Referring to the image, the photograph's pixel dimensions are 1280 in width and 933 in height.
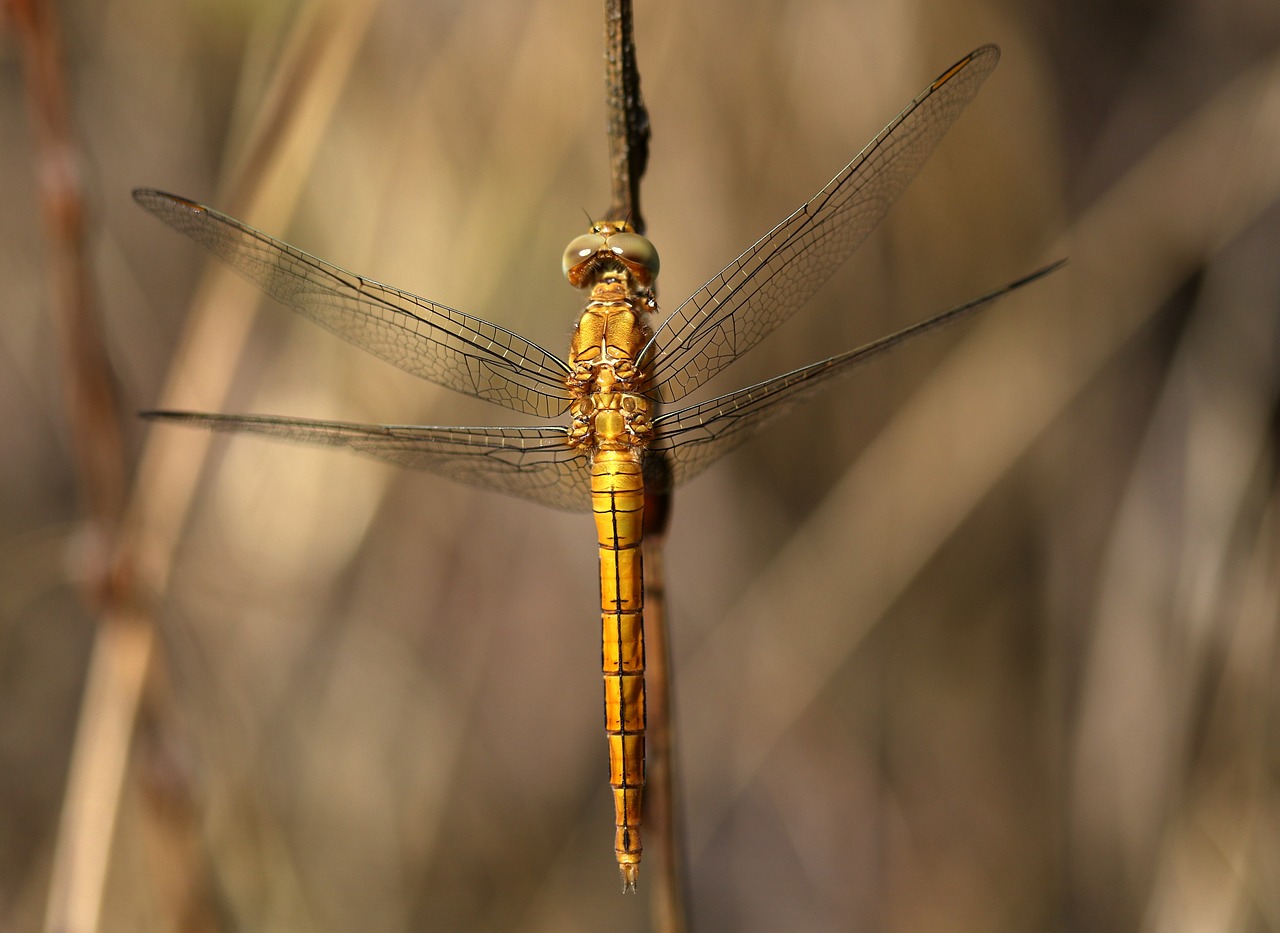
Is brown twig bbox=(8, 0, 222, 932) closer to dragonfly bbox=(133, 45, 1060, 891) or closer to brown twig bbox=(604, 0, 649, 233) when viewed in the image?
dragonfly bbox=(133, 45, 1060, 891)

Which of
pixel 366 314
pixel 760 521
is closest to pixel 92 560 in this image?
pixel 366 314

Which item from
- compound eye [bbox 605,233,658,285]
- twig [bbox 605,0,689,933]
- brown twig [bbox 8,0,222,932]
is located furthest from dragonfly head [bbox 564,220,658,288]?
brown twig [bbox 8,0,222,932]

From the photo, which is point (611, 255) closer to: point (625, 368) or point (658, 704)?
point (625, 368)

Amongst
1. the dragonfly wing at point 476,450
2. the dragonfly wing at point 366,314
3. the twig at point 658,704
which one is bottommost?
the twig at point 658,704

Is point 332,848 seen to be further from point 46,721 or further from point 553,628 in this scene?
point 46,721

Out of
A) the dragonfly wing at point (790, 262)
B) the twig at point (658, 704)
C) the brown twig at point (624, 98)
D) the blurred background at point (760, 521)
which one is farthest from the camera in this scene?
the blurred background at point (760, 521)

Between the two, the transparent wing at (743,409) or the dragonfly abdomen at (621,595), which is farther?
the dragonfly abdomen at (621,595)

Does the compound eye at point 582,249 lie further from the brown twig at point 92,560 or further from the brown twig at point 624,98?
the brown twig at point 92,560

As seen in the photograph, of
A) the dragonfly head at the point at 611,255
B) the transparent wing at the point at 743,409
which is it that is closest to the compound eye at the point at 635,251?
the dragonfly head at the point at 611,255
